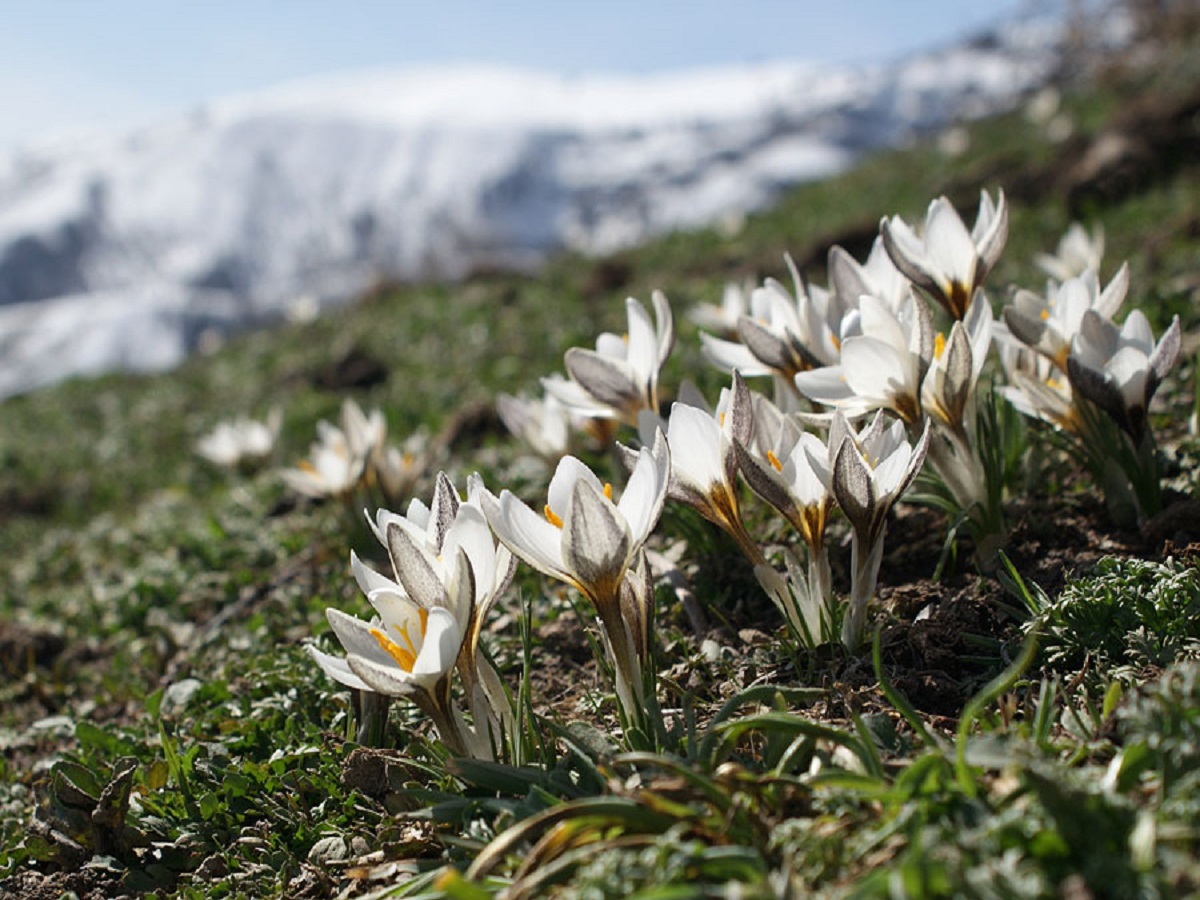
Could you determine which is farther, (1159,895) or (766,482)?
(766,482)

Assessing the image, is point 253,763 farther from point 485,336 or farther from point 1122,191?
point 1122,191

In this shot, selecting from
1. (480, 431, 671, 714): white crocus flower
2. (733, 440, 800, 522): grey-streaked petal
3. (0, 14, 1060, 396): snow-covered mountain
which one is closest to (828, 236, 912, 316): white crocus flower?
(733, 440, 800, 522): grey-streaked petal

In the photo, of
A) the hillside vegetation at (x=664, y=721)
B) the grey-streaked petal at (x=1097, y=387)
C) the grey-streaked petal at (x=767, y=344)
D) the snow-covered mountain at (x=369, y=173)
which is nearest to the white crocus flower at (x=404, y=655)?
the hillside vegetation at (x=664, y=721)

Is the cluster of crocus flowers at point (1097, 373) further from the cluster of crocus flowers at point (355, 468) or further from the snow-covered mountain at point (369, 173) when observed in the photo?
the snow-covered mountain at point (369, 173)

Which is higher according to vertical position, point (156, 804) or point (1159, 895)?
point (1159, 895)

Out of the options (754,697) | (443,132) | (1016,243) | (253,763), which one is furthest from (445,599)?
(443,132)

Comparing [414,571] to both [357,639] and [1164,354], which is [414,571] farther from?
[1164,354]
